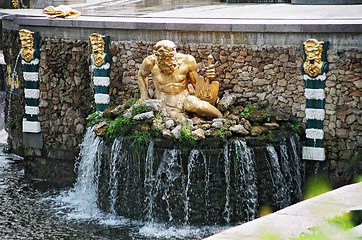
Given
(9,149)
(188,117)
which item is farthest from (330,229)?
(9,149)

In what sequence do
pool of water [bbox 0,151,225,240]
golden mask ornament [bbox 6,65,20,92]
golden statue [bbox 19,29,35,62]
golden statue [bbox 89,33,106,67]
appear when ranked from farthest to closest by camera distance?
golden mask ornament [bbox 6,65,20,92], golden statue [bbox 19,29,35,62], golden statue [bbox 89,33,106,67], pool of water [bbox 0,151,225,240]

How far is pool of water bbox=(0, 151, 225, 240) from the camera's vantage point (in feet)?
43.0

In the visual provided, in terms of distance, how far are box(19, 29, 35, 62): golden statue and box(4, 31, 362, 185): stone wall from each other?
0.26m

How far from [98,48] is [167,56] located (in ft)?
7.39

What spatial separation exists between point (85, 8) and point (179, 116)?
7837 mm

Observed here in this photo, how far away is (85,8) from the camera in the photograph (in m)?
20.7

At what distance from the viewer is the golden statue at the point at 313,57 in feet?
45.1

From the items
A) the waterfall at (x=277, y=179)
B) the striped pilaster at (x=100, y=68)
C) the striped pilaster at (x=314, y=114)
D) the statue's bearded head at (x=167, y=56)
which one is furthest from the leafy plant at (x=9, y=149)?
the striped pilaster at (x=314, y=114)

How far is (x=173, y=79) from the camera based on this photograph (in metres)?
14.3

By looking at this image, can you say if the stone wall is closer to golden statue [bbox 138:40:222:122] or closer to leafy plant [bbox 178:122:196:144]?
golden statue [bbox 138:40:222:122]

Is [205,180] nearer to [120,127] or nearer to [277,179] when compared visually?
[277,179]

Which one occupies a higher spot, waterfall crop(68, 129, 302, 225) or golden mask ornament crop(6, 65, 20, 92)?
golden mask ornament crop(6, 65, 20, 92)

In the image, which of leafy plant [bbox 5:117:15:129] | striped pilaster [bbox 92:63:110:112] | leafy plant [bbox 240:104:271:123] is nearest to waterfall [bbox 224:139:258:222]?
leafy plant [bbox 240:104:271:123]

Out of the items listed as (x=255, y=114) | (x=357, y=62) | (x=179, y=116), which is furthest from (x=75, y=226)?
(x=357, y=62)
